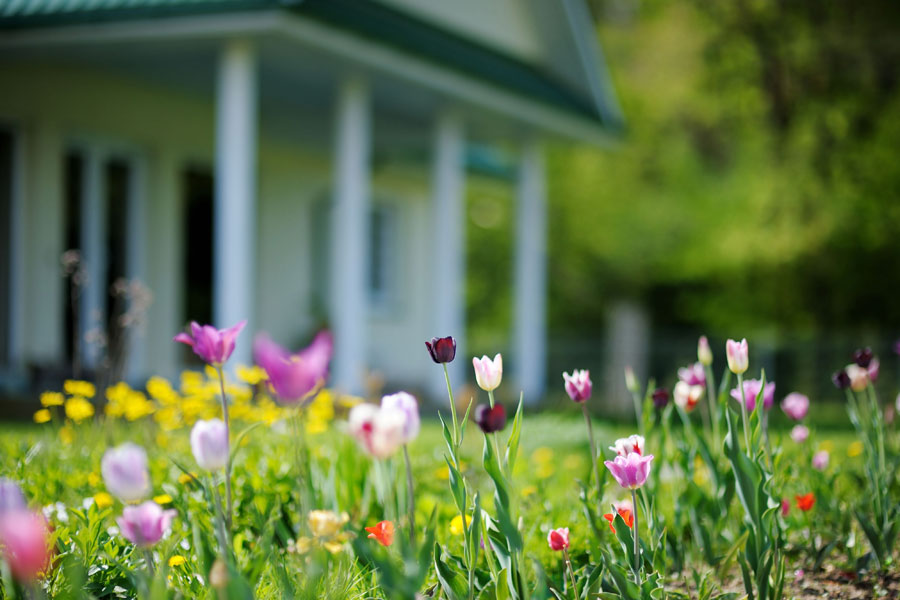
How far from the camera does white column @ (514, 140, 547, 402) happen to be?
1130cm

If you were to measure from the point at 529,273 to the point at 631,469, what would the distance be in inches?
361

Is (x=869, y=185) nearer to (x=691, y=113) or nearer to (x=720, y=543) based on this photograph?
(x=691, y=113)

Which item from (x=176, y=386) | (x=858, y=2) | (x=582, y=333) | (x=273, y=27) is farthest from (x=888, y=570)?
(x=582, y=333)

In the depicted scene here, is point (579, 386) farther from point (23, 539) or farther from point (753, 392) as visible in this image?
point (23, 539)

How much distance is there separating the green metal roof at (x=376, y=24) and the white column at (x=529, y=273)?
924 mm

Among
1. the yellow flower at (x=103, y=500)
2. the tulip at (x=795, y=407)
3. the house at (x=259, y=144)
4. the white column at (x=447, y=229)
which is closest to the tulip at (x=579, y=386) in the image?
the tulip at (x=795, y=407)

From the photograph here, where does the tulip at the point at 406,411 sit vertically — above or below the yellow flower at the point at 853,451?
above

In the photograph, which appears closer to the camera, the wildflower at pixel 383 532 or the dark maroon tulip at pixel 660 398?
the wildflower at pixel 383 532

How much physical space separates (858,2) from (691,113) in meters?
4.15

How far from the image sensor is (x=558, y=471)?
5.03 meters

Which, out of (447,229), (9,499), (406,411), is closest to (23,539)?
(9,499)

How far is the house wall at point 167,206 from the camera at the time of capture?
8727 millimetres

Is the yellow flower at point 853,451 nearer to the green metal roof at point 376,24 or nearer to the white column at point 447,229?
the green metal roof at point 376,24

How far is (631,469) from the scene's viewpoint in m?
2.18
